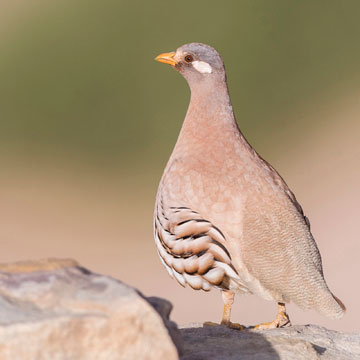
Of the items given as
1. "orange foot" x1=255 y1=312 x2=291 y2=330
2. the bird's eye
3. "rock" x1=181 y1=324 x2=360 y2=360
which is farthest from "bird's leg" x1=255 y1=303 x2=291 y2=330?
the bird's eye

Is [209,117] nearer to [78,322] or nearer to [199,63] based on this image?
[199,63]

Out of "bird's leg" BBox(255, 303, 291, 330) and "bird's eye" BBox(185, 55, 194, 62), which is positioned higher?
"bird's eye" BBox(185, 55, 194, 62)

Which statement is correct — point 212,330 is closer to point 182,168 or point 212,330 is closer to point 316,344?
point 316,344

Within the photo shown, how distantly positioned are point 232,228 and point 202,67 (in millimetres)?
1711

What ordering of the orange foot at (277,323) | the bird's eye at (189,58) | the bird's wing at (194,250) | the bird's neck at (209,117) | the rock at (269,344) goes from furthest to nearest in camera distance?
the bird's eye at (189,58) < the bird's neck at (209,117) < the orange foot at (277,323) < the bird's wing at (194,250) < the rock at (269,344)

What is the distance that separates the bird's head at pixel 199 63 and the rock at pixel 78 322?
3.21 meters

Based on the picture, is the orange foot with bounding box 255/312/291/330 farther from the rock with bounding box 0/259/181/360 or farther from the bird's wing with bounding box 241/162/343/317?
the rock with bounding box 0/259/181/360

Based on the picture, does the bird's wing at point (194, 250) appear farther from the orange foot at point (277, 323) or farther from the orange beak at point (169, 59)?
the orange beak at point (169, 59)

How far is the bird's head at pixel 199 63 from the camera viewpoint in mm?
6047

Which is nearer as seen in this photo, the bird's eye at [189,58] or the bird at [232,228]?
the bird at [232,228]

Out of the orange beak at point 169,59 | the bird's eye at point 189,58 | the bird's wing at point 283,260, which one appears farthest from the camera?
the orange beak at point 169,59

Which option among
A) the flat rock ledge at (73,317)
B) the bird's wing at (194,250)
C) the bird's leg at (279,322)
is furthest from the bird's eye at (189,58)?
the flat rock ledge at (73,317)

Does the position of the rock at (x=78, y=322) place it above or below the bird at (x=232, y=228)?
below

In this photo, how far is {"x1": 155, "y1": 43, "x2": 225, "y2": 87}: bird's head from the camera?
6.05m
